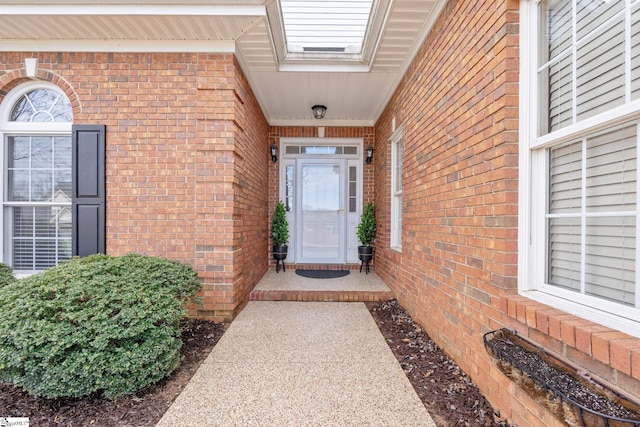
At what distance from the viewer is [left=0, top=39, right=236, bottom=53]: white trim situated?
10.2 feet

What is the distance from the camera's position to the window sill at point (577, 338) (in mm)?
1085

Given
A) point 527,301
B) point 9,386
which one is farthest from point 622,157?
point 9,386

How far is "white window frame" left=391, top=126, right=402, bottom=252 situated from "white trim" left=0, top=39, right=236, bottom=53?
7.99 ft

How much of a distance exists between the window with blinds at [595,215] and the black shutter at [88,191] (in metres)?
3.81

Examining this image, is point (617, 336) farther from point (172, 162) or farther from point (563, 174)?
point (172, 162)

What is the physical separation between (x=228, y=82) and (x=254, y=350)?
2577 mm

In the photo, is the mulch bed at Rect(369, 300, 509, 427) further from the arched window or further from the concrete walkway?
the arched window

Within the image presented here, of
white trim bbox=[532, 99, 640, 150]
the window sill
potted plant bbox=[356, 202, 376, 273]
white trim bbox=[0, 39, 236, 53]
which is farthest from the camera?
potted plant bbox=[356, 202, 376, 273]

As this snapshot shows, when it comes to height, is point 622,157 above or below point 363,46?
below

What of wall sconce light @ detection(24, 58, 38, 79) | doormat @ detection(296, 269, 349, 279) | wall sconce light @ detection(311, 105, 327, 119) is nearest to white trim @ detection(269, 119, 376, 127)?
wall sconce light @ detection(311, 105, 327, 119)

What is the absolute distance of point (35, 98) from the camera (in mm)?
3373

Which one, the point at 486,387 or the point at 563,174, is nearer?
the point at 563,174

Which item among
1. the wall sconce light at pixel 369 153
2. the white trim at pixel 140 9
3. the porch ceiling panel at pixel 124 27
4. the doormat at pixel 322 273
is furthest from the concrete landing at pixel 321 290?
the white trim at pixel 140 9

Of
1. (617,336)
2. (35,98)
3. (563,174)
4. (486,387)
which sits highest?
(35,98)
